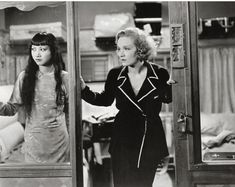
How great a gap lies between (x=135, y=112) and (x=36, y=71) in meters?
0.83

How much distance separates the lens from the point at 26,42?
9.29 feet

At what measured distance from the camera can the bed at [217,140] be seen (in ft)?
8.34

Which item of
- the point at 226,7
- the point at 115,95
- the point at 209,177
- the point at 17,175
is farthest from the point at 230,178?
the point at 226,7

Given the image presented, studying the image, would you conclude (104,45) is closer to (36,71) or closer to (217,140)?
(36,71)

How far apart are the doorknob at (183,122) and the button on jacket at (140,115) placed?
0.29 m

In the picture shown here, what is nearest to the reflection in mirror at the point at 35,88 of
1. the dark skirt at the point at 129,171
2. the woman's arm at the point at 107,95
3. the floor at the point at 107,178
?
the woman's arm at the point at 107,95

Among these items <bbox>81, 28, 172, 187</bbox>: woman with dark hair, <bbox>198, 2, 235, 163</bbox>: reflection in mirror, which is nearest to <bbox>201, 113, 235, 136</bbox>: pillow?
<bbox>198, 2, 235, 163</bbox>: reflection in mirror

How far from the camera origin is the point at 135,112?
9.15 feet

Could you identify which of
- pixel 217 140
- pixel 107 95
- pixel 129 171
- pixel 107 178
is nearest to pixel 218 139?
pixel 217 140

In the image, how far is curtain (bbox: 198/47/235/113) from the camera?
10.9 ft

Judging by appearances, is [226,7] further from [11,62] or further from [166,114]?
[11,62]

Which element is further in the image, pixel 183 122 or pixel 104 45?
pixel 104 45

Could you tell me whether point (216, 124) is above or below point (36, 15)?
below

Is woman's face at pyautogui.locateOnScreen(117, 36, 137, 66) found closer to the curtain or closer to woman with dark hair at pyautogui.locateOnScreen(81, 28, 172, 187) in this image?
woman with dark hair at pyautogui.locateOnScreen(81, 28, 172, 187)
